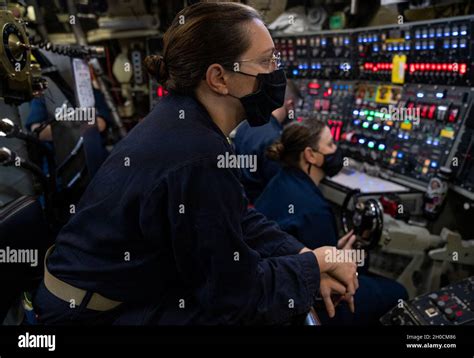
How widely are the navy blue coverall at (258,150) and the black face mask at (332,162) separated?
53 cm

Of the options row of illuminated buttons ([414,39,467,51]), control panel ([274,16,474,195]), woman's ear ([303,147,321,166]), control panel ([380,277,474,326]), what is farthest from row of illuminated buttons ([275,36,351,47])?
control panel ([380,277,474,326])

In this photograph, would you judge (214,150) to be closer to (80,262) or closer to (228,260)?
(228,260)

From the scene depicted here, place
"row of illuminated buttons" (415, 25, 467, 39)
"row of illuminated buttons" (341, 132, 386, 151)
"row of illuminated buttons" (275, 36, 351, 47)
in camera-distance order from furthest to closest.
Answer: "row of illuminated buttons" (275, 36, 351, 47) → "row of illuminated buttons" (341, 132, 386, 151) → "row of illuminated buttons" (415, 25, 467, 39)

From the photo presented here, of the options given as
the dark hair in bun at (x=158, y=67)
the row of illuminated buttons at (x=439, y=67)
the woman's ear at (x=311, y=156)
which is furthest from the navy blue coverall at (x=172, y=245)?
the row of illuminated buttons at (x=439, y=67)

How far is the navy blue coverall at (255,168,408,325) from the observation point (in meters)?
1.91

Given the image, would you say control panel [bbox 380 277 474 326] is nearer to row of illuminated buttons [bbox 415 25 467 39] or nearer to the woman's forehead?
the woman's forehead

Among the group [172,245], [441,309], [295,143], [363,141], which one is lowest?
[441,309]

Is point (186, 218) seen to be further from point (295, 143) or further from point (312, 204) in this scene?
point (295, 143)

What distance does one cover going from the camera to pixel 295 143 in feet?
7.17

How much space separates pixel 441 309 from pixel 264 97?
4.09ft

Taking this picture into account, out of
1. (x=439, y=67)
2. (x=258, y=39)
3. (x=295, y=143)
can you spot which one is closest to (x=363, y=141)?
(x=439, y=67)

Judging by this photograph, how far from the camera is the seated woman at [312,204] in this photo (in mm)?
1915

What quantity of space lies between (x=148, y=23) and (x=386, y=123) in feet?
10.6

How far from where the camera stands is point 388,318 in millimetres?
1839
